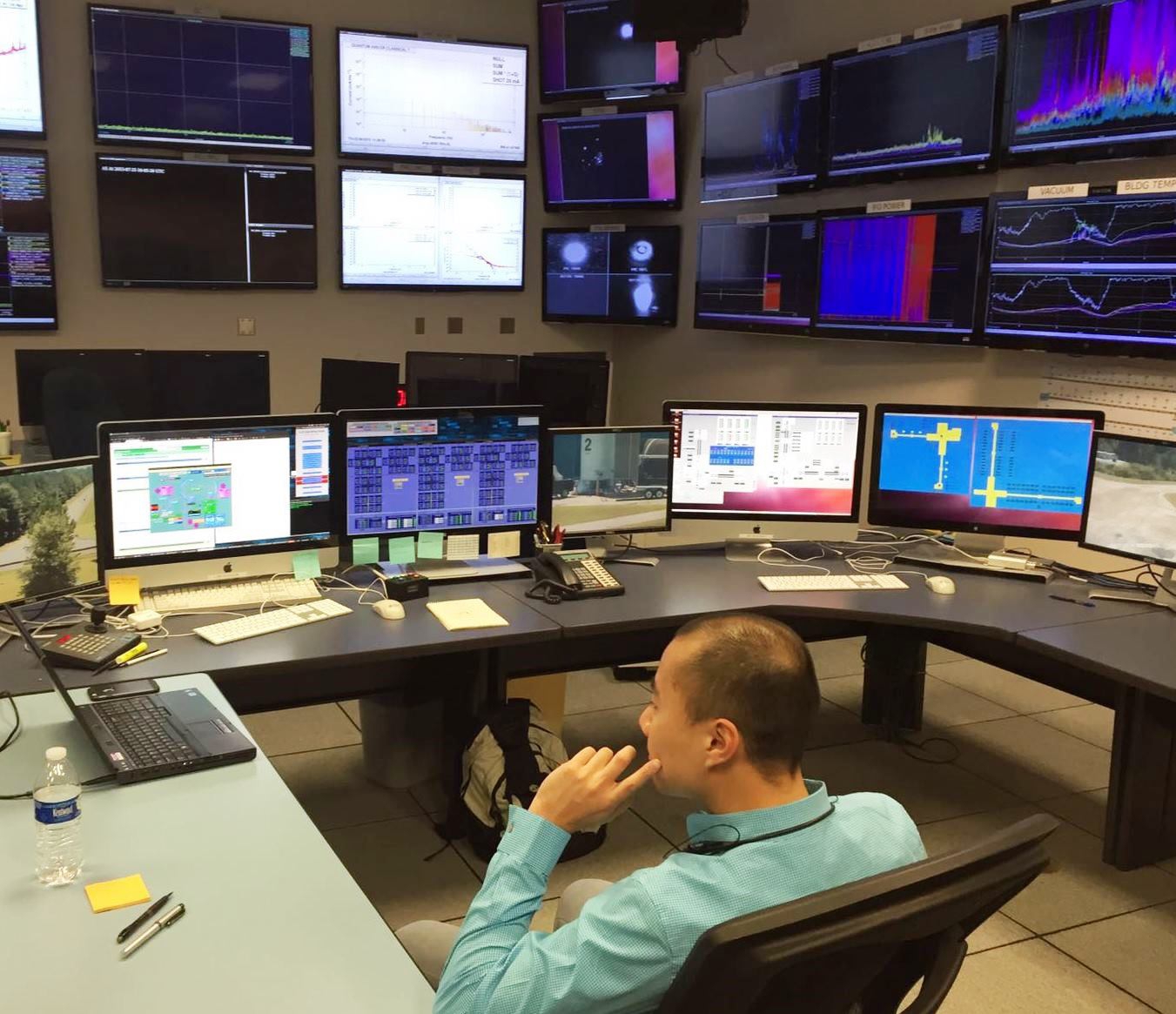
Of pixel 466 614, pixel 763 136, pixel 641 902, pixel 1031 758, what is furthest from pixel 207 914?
pixel 763 136

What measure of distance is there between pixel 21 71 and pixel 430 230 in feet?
6.47

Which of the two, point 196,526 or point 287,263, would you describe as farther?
point 287,263

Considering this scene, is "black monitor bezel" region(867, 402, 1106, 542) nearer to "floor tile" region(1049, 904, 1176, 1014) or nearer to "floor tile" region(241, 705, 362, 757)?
"floor tile" region(1049, 904, 1176, 1014)

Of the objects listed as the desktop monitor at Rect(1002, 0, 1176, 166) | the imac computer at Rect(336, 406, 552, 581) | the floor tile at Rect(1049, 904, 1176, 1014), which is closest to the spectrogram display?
the desktop monitor at Rect(1002, 0, 1176, 166)

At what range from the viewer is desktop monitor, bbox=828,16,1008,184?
4113mm

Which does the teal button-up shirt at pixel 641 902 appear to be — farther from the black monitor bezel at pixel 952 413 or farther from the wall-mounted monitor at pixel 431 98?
the wall-mounted monitor at pixel 431 98

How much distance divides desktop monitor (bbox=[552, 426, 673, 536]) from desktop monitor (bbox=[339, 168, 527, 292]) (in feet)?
9.40

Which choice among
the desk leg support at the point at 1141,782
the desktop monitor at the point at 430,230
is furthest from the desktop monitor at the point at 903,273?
the desktop monitor at the point at 430,230

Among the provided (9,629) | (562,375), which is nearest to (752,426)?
(562,375)

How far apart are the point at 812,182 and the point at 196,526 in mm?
3186

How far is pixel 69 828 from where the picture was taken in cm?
160

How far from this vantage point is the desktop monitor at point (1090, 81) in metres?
3.55

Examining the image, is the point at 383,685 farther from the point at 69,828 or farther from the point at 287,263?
A: the point at 287,263

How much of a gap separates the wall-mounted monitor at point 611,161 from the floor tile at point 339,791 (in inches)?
132
